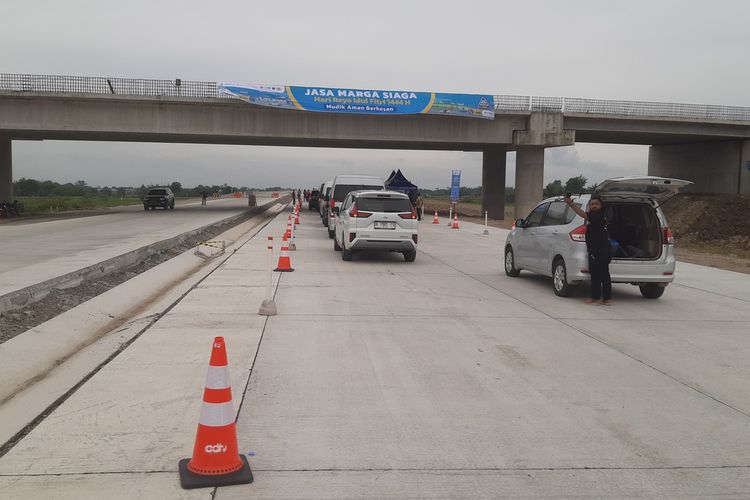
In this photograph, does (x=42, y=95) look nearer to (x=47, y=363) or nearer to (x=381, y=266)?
(x=381, y=266)

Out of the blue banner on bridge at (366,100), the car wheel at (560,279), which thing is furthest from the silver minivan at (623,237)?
the blue banner on bridge at (366,100)

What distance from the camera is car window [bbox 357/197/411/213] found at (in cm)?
1555

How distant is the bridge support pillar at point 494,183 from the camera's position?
5117cm

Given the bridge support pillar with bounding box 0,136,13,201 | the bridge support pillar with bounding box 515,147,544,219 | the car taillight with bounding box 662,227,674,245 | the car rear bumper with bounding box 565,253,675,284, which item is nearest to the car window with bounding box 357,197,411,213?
the car rear bumper with bounding box 565,253,675,284

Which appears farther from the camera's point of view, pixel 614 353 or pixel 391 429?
pixel 614 353

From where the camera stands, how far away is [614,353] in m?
7.32

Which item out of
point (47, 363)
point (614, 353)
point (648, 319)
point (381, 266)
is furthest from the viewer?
point (381, 266)

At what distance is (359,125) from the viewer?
40.8 meters

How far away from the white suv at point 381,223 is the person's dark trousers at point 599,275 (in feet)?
19.4

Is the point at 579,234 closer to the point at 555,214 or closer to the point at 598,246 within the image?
the point at 598,246

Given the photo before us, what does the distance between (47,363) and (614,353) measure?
6.34m

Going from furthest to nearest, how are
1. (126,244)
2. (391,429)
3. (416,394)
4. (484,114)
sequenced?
1. (484,114)
2. (126,244)
3. (416,394)
4. (391,429)

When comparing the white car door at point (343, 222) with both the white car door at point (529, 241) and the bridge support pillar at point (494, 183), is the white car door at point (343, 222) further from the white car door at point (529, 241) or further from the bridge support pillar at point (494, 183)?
the bridge support pillar at point (494, 183)

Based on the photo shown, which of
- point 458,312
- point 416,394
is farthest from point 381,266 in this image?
point 416,394
